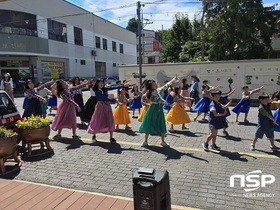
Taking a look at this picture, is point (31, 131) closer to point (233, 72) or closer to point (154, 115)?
point (154, 115)

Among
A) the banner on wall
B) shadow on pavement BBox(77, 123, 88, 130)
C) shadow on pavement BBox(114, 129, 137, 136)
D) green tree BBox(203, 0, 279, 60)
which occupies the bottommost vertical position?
shadow on pavement BBox(114, 129, 137, 136)

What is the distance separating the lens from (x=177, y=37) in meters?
36.1

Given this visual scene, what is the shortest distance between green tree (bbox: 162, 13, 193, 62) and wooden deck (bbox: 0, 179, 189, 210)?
32251 millimetres

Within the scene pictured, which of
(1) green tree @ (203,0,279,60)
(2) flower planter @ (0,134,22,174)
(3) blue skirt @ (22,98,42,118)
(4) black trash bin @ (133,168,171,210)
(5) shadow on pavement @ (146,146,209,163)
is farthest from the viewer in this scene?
(1) green tree @ (203,0,279,60)

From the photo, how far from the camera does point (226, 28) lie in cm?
2070

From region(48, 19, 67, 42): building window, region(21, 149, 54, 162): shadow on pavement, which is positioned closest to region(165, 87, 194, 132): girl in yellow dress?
region(21, 149, 54, 162): shadow on pavement

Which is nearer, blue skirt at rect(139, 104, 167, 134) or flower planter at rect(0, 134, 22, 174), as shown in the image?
flower planter at rect(0, 134, 22, 174)

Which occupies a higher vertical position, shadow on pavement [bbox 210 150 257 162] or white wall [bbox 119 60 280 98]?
white wall [bbox 119 60 280 98]

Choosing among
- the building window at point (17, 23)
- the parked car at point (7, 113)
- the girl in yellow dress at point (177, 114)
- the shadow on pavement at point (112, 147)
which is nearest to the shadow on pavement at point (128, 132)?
the girl in yellow dress at point (177, 114)

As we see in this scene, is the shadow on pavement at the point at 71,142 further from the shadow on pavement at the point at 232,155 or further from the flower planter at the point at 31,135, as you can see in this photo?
the shadow on pavement at the point at 232,155

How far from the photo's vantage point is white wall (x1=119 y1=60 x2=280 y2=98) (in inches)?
584

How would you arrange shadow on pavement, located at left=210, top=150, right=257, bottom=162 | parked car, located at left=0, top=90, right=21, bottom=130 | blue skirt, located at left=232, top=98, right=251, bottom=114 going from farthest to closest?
blue skirt, located at left=232, top=98, right=251, bottom=114
parked car, located at left=0, top=90, right=21, bottom=130
shadow on pavement, located at left=210, top=150, right=257, bottom=162

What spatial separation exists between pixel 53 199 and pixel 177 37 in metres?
34.3

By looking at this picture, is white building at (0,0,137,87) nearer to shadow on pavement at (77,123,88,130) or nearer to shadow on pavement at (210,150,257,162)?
shadow on pavement at (77,123,88,130)
